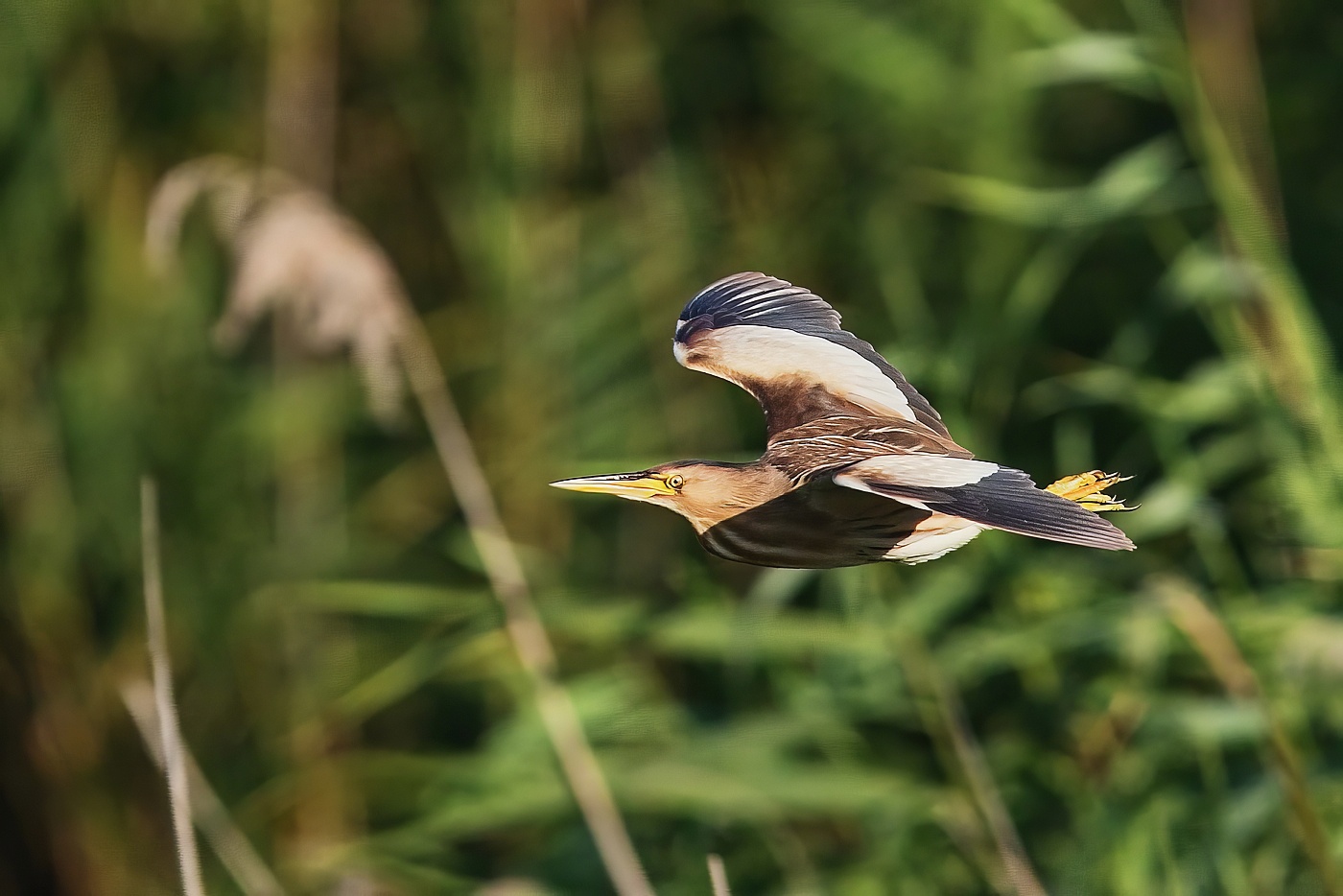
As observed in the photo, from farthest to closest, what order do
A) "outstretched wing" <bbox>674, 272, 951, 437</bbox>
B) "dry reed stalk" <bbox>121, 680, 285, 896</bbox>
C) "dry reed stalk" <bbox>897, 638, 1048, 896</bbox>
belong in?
"dry reed stalk" <bbox>121, 680, 285, 896</bbox> → "dry reed stalk" <bbox>897, 638, 1048, 896</bbox> → "outstretched wing" <bbox>674, 272, 951, 437</bbox>

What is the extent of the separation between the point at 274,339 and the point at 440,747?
1.78 feet

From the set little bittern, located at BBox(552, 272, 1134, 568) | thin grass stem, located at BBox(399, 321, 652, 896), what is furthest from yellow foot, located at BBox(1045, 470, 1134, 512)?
thin grass stem, located at BBox(399, 321, 652, 896)

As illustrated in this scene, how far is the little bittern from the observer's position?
73cm

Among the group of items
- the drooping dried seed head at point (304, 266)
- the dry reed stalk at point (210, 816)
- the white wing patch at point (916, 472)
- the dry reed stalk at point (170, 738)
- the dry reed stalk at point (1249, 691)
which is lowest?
the dry reed stalk at point (210, 816)

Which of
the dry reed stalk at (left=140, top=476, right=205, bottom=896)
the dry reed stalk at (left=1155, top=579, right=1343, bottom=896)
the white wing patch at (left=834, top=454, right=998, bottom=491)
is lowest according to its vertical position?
the dry reed stalk at (left=1155, top=579, right=1343, bottom=896)

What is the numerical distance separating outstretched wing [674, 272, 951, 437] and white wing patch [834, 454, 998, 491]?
8.9 inches

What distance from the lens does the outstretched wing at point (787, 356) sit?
1096 millimetres

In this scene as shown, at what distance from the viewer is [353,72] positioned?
232 cm

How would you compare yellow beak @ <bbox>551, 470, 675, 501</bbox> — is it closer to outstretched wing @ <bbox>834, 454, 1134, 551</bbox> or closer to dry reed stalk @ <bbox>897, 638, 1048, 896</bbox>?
outstretched wing @ <bbox>834, 454, 1134, 551</bbox>

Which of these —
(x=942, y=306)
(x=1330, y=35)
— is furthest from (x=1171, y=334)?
(x=1330, y=35)

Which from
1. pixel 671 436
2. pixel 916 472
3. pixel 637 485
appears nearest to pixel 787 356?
pixel 637 485

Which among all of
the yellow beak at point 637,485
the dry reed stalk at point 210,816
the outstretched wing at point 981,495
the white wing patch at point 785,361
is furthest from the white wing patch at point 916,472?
the dry reed stalk at point 210,816

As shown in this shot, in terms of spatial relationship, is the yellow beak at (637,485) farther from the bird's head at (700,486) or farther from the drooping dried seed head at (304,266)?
the drooping dried seed head at (304,266)

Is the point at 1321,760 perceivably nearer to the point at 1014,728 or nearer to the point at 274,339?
the point at 1014,728
